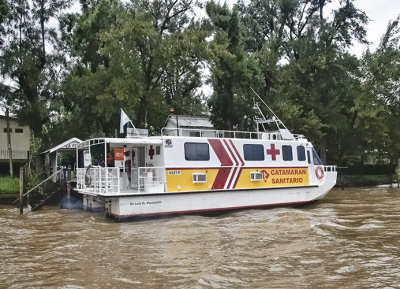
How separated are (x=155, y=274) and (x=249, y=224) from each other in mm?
6605

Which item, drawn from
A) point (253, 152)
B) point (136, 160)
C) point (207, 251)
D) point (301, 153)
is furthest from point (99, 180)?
point (301, 153)

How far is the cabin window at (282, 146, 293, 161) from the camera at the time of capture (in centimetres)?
1925

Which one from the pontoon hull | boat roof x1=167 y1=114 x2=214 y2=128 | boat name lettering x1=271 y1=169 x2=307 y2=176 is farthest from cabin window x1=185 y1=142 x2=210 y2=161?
boat roof x1=167 y1=114 x2=214 y2=128

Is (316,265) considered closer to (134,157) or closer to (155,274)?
(155,274)

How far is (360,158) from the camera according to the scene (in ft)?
121

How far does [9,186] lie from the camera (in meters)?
24.0

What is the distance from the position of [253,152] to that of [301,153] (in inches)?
113

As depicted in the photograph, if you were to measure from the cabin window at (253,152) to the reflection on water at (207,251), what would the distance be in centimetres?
260

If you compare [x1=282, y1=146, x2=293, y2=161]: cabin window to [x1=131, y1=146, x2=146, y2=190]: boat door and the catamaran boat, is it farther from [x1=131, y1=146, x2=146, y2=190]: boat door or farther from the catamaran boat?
[x1=131, y1=146, x2=146, y2=190]: boat door

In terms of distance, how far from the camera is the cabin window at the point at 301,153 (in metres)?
19.8

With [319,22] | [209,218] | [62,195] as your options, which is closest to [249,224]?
[209,218]

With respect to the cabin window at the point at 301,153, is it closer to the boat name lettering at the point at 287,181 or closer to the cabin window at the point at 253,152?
the boat name lettering at the point at 287,181

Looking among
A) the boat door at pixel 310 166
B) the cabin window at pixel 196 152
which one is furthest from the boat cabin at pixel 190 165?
the boat door at pixel 310 166

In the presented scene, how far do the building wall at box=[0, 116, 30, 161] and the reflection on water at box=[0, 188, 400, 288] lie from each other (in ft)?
51.0
